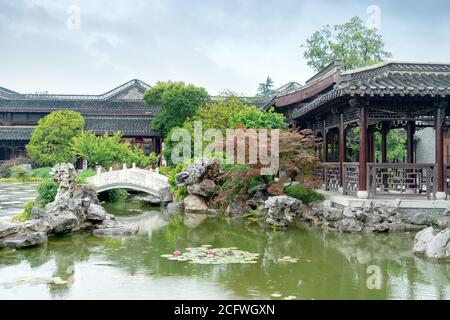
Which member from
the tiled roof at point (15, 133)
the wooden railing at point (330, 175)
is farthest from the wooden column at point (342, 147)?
the tiled roof at point (15, 133)

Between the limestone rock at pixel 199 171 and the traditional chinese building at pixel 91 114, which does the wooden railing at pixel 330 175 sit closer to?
the limestone rock at pixel 199 171

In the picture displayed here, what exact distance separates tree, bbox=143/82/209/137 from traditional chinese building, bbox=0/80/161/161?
3299mm

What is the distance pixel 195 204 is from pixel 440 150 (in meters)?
6.83

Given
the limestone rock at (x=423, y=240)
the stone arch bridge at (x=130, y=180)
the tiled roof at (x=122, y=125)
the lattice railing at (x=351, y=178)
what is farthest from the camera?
the tiled roof at (x=122, y=125)

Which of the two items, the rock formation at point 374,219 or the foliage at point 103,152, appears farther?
the foliage at point 103,152

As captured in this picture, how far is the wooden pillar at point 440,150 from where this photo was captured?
10.3 meters

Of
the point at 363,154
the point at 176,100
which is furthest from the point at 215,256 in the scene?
the point at 176,100

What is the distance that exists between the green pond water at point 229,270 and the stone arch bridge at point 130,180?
6315 millimetres

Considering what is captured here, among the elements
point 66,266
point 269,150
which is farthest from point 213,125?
point 66,266

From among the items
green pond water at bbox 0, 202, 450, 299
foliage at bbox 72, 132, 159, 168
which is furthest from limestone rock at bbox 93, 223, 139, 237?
foliage at bbox 72, 132, 159, 168

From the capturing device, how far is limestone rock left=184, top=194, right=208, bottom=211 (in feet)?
45.8

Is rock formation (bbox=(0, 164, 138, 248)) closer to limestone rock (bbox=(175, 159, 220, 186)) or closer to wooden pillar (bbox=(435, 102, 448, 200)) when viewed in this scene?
limestone rock (bbox=(175, 159, 220, 186))
